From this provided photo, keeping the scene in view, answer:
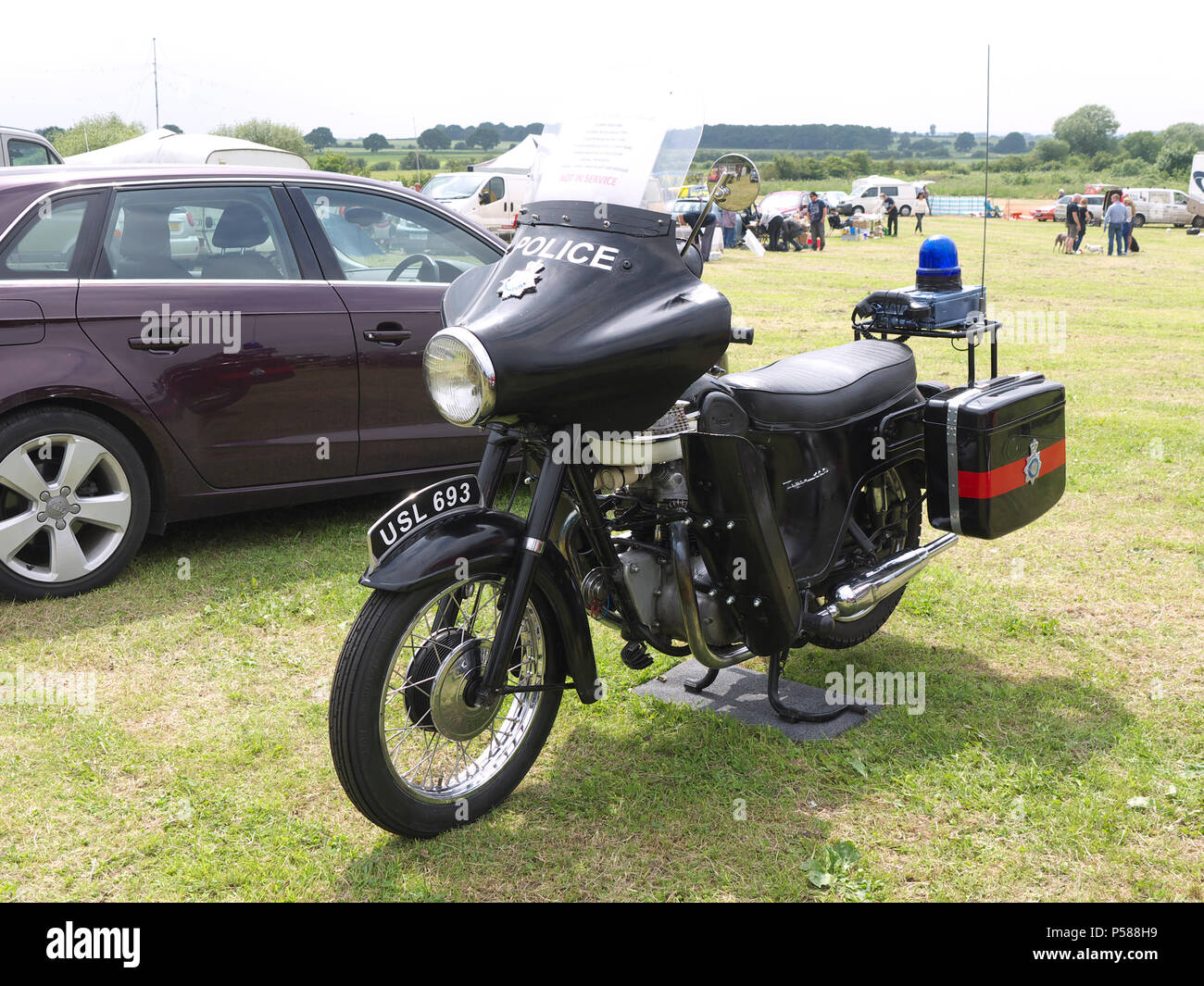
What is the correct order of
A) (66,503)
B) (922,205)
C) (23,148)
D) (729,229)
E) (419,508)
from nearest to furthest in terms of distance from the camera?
(419,508), (66,503), (23,148), (729,229), (922,205)

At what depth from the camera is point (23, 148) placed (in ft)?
45.9

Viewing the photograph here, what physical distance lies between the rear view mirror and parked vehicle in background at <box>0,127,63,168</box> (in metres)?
12.7

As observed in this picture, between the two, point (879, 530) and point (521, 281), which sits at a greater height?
point (521, 281)

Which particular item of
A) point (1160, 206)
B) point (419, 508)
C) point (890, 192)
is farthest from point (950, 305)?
point (890, 192)

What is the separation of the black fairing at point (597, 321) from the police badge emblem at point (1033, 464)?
1.47 meters

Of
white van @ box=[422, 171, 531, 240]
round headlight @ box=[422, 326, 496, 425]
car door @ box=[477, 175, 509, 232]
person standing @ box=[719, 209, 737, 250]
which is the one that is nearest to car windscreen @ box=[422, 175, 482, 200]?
white van @ box=[422, 171, 531, 240]

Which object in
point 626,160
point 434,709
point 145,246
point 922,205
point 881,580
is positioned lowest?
point 434,709

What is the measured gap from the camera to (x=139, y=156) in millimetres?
21250

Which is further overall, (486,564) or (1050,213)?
(1050,213)

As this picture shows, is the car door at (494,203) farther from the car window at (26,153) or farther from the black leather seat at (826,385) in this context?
the black leather seat at (826,385)

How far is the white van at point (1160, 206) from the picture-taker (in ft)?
130

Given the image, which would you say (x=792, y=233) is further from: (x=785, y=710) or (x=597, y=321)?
(x=597, y=321)

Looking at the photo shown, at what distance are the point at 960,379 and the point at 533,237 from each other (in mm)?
7803

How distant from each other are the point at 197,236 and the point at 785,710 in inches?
137
